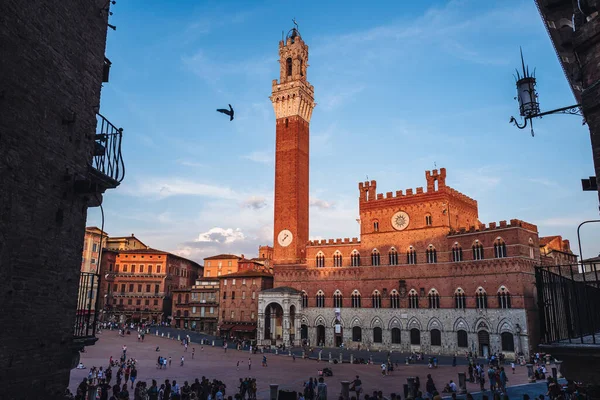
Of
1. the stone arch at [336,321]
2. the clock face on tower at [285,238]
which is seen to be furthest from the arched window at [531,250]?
the clock face on tower at [285,238]

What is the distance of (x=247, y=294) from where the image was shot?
5731cm

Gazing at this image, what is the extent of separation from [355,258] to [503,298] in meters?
16.3

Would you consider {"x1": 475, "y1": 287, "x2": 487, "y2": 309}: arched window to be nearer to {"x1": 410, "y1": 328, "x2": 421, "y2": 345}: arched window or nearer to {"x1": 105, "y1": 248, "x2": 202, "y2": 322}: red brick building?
{"x1": 410, "y1": 328, "x2": 421, "y2": 345}: arched window

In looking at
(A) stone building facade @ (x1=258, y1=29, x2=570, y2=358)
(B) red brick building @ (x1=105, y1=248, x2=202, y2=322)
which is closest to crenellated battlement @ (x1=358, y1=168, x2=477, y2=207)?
A: (A) stone building facade @ (x1=258, y1=29, x2=570, y2=358)

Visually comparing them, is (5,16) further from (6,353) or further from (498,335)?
(498,335)

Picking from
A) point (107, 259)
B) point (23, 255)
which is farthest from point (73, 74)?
point (107, 259)

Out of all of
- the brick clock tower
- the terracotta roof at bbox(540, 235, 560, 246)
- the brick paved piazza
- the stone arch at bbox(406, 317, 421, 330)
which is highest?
the brick clock tower

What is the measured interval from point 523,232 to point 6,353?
42594 mm

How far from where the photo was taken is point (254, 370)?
3192 cm

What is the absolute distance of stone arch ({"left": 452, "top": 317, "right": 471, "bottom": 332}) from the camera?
42.1m

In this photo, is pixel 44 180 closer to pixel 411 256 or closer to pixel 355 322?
pixel 411 256

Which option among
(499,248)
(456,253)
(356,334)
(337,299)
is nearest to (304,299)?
(337,299)

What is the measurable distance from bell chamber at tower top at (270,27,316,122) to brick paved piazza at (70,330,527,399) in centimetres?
3220

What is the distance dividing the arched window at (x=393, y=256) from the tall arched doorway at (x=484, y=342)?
36.2 feet
